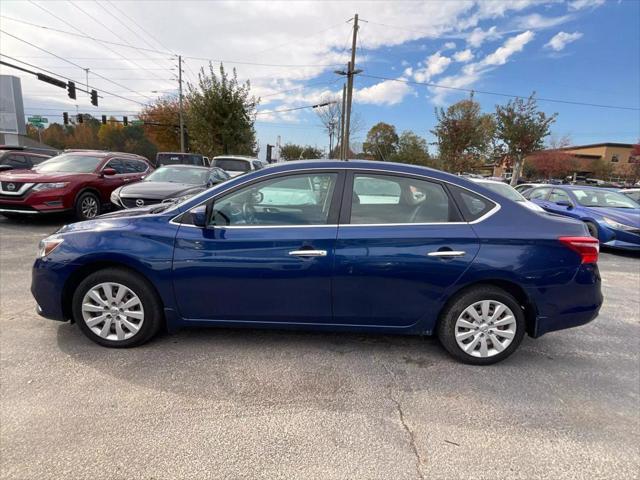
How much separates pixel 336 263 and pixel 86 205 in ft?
24.9

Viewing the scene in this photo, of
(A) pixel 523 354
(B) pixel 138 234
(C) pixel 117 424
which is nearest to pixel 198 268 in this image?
(B) pixel 138 234

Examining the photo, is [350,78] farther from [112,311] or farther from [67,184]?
[112,311]

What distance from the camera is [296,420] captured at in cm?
226

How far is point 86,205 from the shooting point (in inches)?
315

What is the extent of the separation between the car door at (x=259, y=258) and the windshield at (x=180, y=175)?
19.9ft

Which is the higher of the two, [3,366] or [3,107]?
[3,107]

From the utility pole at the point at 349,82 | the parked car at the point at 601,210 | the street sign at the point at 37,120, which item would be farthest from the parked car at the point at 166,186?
the street sign at the point at 37,120

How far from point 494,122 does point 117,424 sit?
28501 mm

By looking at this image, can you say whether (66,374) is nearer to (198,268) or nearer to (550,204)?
(198,268)

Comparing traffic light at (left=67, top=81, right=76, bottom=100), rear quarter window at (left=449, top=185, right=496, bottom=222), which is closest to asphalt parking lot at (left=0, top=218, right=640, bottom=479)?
rear quarter window at (left=449, top=185, right=496, bottom=222)

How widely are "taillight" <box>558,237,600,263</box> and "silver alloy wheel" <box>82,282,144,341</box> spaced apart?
11.2 ft

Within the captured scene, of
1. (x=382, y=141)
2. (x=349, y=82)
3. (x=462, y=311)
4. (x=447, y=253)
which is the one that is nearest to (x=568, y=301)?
(x=462, y=311)

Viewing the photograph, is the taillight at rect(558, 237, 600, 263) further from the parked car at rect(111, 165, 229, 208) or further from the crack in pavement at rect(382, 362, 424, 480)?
the parked car at rect(111, 165, 229, 208)

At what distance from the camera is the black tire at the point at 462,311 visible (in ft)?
9.23
